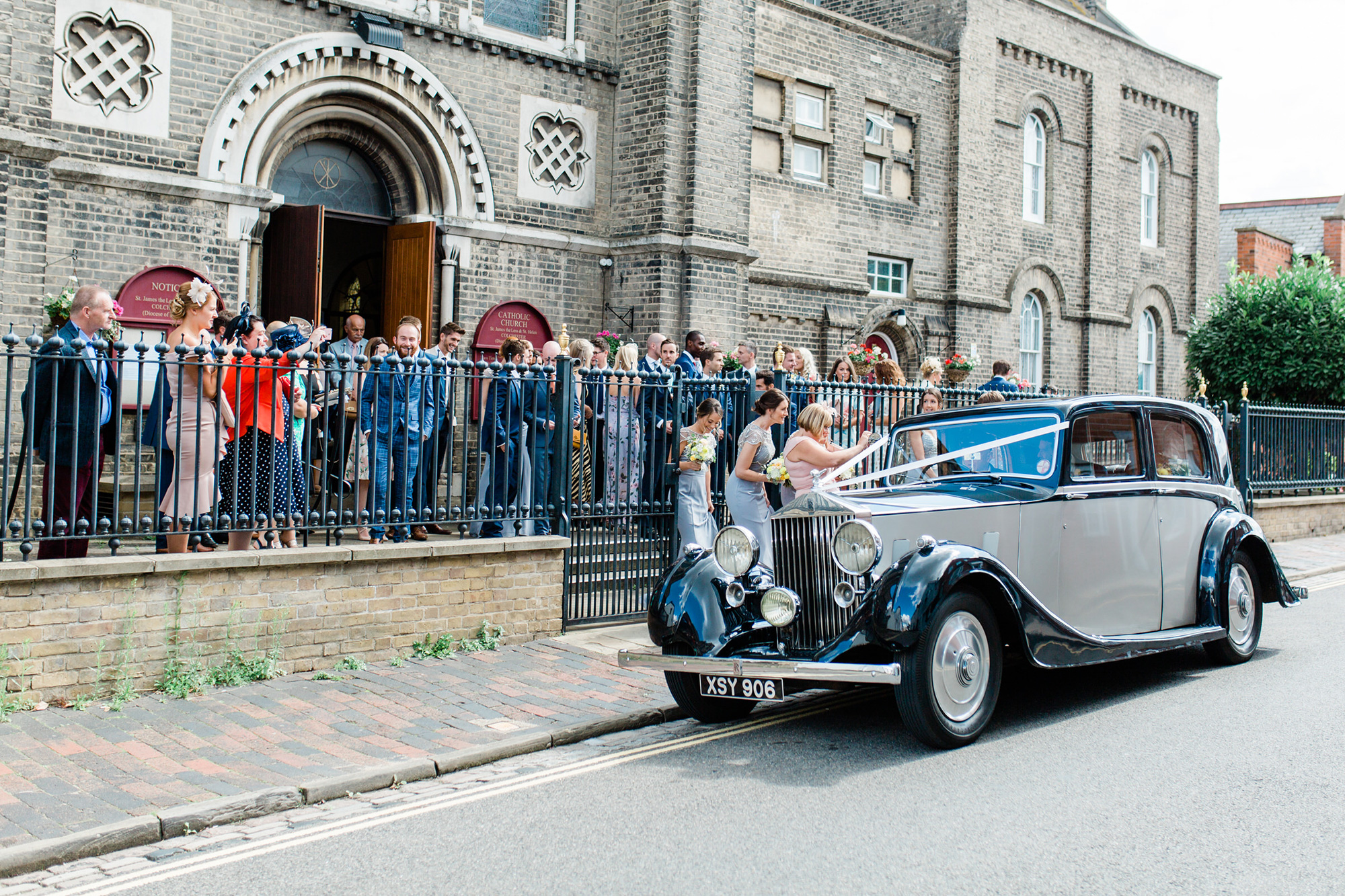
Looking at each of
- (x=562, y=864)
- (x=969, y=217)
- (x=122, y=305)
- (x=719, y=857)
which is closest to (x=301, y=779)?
(x=562, y=864)

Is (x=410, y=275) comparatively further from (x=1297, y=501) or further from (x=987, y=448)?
(x=1297, y=501)

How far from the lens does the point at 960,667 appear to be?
605 cm

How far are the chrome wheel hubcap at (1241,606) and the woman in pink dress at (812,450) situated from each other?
2.86m

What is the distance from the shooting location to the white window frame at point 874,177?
20.6 meters

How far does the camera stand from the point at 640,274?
1602cm

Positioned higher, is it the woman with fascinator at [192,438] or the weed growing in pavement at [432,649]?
the woman with fascinator at [192,438]

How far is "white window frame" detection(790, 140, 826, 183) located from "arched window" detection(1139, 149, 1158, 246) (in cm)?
1111

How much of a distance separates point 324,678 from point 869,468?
4904 millimetres

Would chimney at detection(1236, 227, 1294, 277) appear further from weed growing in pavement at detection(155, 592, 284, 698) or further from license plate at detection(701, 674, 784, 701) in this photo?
weed growing in pavement at detection(155, 592, 284, 698)

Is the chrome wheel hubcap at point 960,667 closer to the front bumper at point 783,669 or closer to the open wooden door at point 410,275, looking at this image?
the front bumper at point 783,669

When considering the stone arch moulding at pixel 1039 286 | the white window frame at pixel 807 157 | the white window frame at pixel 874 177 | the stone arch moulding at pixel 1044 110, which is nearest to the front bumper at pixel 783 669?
the white window frame at pixel 807 157

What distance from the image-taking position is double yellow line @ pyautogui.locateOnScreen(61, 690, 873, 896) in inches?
174

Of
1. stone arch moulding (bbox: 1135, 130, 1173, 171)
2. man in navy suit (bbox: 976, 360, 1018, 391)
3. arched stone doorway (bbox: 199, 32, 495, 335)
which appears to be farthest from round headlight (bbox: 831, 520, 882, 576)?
stone arch moulding (bbox: 1135, 130, 1173, 171)

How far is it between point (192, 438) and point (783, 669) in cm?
405
